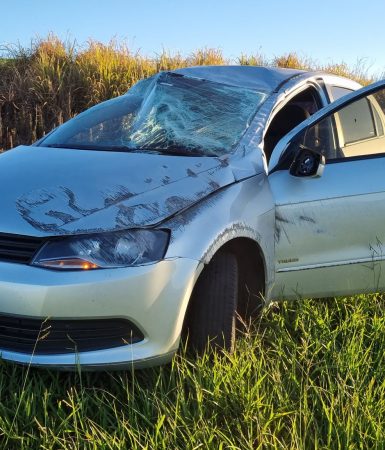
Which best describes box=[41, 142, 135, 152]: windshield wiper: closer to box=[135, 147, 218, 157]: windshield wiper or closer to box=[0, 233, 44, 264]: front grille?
box=[135, 147, 218, 157]: windshield wiper

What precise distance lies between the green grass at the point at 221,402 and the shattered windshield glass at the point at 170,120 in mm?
1102

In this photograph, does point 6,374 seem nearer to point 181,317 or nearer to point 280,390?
point 181,317

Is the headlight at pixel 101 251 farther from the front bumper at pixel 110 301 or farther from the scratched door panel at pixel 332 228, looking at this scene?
the scratched door panel at pixel 332 228

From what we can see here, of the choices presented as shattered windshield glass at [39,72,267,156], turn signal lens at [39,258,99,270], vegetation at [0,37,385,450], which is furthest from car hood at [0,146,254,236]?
vegetation at [0,37,385,450]

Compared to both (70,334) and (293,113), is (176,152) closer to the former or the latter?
(70,334)

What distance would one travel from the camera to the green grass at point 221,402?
82.1 inches

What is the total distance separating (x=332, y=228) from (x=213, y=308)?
2.85 ft

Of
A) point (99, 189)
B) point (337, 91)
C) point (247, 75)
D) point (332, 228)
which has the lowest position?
point (332, 228)

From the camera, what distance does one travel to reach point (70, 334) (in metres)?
2.34

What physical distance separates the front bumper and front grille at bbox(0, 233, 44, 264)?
0.12ft

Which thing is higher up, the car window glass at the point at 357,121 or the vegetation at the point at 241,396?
the car window glass at the point at 357,121

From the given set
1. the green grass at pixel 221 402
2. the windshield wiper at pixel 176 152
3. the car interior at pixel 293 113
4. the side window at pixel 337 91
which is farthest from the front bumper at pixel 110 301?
the side window at pixel 337 91

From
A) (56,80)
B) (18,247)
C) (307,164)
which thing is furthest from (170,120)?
(56,80)

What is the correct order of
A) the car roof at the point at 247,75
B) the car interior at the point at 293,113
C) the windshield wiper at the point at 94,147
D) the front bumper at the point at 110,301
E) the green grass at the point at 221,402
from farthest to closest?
1. the car interior at the point at 293,113
2. the car roof at the point at 247,75
3. the windshield wiper at the point at 94,147
4. the front bumper at the point at 110,301
5. the green grass at the point at 221,402
